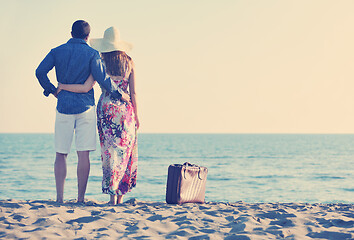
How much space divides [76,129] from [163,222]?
4.95 feet

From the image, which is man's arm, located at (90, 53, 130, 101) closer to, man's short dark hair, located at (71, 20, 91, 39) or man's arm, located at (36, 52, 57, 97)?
man's short dark hair, located at (71, 20, 91, 39)

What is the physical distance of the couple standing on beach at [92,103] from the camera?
16.4 ft

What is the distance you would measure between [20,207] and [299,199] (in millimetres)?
14199

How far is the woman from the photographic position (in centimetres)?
529

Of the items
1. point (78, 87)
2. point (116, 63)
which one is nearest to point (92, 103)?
point (78, 87)

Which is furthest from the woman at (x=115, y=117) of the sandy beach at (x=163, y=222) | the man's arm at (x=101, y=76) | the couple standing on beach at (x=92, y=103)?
the sandy beach at (x=163, y=222)

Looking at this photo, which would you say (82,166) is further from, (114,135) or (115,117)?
(115,117)

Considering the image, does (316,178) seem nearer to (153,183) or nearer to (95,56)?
(153,183)

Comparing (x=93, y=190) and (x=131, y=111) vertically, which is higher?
(x=131, y=111)

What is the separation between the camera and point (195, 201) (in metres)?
5.80

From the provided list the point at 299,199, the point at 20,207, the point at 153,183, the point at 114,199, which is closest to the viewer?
the point at 20,207

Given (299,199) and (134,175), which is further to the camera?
(299,199)

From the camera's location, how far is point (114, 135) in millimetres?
5301

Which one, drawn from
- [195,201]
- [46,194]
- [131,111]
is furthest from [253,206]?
[46,194]
